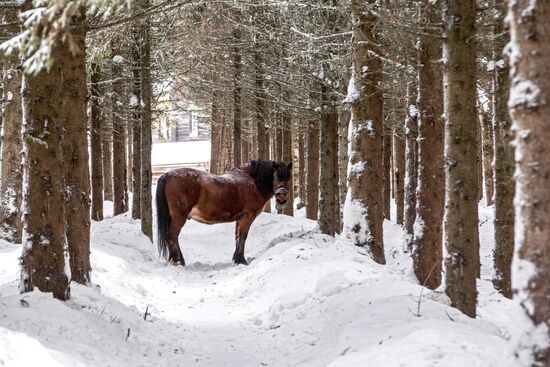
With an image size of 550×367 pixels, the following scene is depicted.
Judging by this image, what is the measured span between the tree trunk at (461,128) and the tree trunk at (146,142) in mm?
9839

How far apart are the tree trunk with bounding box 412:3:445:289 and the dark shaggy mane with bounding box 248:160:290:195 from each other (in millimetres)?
5595

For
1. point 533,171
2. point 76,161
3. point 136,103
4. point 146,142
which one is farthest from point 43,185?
point 136,103

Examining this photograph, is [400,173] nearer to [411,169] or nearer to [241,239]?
[411,169]

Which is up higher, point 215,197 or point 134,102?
point 134,102

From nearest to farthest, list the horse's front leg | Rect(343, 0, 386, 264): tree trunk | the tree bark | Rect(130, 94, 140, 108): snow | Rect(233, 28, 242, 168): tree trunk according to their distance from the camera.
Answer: the tree bark, Rect(343, 0, 386, 264): tree trunk, the horse's front leg, Rect(130, 94, 140, 108): snow, Rect(233, 28, 242, 168): tree trunk

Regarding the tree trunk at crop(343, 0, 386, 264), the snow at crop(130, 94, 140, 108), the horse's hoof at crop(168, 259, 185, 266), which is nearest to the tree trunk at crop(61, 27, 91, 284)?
the tree trunk at crop(343, 0, 386, 264)

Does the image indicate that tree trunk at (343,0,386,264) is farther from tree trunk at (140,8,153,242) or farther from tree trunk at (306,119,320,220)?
tree trunk at (306,119,320,220)

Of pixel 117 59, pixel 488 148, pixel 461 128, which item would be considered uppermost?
pixel 117 59

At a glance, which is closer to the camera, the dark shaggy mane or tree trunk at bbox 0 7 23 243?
tree trunk at bbox 0 7 23 243

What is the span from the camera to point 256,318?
742 cm

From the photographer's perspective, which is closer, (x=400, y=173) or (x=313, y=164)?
(x=313, y=164)

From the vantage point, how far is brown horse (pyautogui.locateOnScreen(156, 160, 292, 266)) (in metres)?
12.3

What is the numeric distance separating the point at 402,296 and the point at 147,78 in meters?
10.6

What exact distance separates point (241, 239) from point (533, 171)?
9.76 meters
